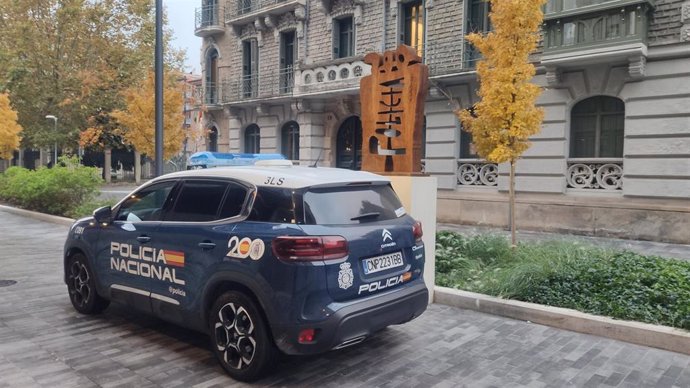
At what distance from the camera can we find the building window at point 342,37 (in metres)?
20.3

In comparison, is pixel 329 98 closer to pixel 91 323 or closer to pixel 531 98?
pixel 531 98

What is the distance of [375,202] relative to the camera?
15.5 ft

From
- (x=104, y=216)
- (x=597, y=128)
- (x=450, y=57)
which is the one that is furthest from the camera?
(x=450, y=57)

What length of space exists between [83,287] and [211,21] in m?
22.4

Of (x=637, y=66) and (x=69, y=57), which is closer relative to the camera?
(x=637, y=66)

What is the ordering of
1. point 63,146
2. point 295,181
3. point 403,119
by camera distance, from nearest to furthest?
point 295,181 → point 403,119 → point 63,146

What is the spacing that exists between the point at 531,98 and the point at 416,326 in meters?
5.53

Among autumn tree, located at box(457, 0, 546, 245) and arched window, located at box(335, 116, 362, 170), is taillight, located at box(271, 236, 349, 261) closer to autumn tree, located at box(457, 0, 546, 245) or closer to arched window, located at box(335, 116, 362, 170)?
autumn tree, located at box(457, 0, 546, 245)

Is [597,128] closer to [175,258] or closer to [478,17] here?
[478,17]

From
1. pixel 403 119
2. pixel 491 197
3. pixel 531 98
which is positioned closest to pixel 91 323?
pixel 403 119

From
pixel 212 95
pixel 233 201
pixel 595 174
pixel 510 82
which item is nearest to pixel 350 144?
pixel 212 95

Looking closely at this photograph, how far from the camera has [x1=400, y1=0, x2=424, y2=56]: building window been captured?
17891 mm

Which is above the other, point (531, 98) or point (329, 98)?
point (329, 98)

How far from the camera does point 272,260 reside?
13.2ft
